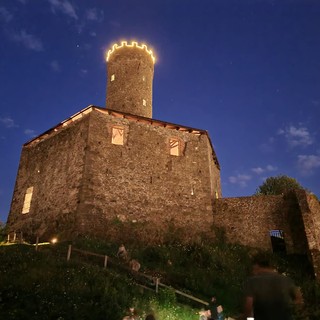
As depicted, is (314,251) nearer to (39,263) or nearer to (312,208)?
(312,208)

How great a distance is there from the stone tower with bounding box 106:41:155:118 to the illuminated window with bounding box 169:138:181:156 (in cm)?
565

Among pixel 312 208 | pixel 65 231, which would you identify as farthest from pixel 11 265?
pixel 312 208

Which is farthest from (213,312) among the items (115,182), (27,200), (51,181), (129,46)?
(129,46)

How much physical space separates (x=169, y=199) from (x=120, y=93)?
38.3 ft

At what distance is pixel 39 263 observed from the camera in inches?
518

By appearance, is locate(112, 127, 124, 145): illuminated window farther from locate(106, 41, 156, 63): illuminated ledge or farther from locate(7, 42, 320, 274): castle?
locate(106, 41, 156, 63): illuminated ledge

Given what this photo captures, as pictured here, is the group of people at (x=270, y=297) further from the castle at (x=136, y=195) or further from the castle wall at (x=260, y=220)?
the castle wall at (x=260, y=220)

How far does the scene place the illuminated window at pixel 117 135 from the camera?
885 inches

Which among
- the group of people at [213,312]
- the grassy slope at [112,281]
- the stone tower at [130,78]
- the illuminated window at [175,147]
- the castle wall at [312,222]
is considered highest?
the stone tower at [130,78]

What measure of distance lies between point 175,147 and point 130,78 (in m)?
9.31

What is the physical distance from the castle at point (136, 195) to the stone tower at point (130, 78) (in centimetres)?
579

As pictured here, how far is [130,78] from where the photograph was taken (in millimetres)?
30125

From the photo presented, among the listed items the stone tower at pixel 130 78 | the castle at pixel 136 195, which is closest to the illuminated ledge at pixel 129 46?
the stone tower at pixel 130 78

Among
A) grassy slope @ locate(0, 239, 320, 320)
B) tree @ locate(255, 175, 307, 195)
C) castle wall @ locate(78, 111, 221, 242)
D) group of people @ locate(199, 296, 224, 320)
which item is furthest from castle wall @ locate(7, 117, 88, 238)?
tree @ locate(255, 175, 307, 195)
